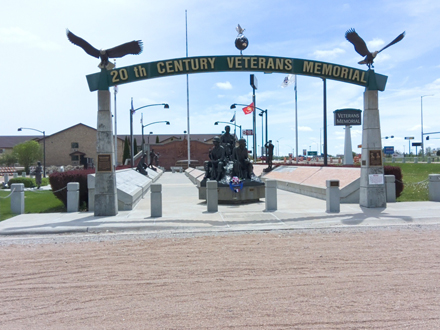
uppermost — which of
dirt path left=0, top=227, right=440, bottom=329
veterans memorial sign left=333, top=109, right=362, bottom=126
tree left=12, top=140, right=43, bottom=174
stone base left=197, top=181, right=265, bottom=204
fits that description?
veterans memorial sign left=333, top=109, right=362, bottom=126

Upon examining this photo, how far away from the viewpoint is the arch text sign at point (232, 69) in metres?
11.4

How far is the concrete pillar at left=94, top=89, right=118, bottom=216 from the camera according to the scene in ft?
36.9

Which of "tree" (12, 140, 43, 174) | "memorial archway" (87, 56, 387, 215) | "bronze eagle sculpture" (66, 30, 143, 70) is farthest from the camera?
"tree" (12, 140, 43, 174)

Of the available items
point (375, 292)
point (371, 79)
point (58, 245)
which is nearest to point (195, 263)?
point (375, 292)

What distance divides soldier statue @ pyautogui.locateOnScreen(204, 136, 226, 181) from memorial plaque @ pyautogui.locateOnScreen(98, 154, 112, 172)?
5055 mm

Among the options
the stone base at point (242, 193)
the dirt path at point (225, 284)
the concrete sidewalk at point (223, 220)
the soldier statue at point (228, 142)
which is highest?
the soldier statue at point (228, 142)

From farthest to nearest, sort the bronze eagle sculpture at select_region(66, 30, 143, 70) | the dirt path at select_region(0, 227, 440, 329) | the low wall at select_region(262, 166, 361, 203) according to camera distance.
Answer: the low wall at select_region(262, 166, 361, 203)
the bronze eagle sculpture at select_region(66, 30, 143, 70)
the dirt path at select_region(0, 227, 440, 329)

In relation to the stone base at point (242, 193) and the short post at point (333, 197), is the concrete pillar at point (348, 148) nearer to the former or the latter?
the stone base at point (242, 193)

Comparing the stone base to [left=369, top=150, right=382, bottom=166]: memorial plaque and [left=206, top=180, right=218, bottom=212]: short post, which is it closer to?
[left=206, top=180, right=218, bottom=212]: short post

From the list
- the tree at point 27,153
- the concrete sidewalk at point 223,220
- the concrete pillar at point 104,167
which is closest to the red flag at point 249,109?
the concrete sidewalk at point 223,220

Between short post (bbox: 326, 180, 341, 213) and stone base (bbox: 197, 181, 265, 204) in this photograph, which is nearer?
short post (bbox: 326, 180, 341, 213)

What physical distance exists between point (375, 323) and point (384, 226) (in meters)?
6.11

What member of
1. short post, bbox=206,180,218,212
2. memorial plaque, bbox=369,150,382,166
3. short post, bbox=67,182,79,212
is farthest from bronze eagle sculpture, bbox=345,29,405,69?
short post, bbox=67,182,79,212

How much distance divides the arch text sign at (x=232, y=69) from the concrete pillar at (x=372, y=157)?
614 millimetres
